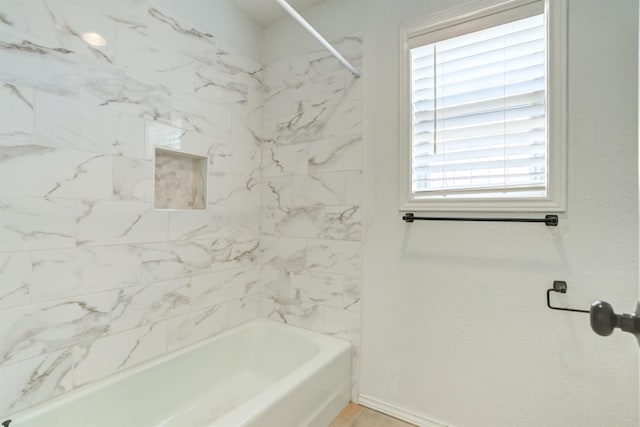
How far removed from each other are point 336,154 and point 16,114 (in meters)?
1.51

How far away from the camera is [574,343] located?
1368 mm

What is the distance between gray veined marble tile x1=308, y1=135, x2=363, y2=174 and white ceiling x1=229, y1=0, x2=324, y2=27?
94 centimetres

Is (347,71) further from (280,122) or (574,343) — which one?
(574,343)

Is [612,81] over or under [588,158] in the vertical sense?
over

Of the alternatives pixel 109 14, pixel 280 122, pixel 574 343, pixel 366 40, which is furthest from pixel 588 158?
pixel 109 14

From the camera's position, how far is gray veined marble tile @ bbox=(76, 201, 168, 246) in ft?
4.61

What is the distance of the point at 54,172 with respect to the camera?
1.30 metres

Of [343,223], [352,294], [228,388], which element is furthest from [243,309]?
[343,223]

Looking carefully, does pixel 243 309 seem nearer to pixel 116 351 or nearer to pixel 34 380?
pixel 116 351

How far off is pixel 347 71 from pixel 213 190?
44.9 inches

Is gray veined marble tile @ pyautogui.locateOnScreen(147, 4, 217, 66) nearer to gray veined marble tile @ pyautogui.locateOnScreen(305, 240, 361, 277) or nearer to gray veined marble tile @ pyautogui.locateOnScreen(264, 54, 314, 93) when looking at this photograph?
gray veined marble tile @ pyautogui.locateOnScreen(264, 54, 314, 93)

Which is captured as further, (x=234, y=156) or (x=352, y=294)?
(x=234, y=156)

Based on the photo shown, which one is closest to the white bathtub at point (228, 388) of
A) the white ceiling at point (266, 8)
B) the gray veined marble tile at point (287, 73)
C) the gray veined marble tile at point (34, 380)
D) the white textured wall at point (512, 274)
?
the gray veined marble tile at point (34, 380)

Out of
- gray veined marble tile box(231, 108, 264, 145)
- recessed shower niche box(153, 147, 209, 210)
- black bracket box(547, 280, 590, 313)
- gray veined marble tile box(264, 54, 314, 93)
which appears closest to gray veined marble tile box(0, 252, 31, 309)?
recessed shower niche box(153, 147, 209, 210)
